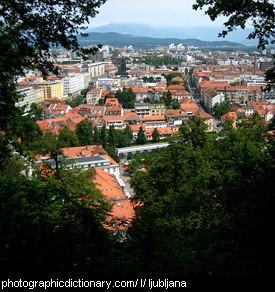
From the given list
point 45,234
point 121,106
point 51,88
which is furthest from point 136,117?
point 45,234

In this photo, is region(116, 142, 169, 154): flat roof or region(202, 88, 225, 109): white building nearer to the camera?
region(116, 142, 169, 154): flat roof

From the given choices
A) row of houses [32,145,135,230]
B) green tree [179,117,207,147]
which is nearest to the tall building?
row of houses [32,145,135,230]

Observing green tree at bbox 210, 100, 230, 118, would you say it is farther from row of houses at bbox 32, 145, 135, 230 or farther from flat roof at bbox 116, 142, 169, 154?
row of houses at bbox 32, 145, 135, 230

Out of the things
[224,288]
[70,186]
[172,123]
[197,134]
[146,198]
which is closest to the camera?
[224,288]

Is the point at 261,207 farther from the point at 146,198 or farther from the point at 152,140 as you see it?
the point at 152,140

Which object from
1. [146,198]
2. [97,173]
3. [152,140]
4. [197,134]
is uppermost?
[197,134]

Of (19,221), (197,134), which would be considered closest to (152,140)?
(197,134)

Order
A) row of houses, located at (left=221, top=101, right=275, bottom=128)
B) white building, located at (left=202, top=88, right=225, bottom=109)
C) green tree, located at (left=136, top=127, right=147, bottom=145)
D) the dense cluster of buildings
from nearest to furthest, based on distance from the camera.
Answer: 1. the dense cluster of buildings
2. green tree, located at (left=136, top=127, right=147, bottom=145)
3. row of houses, located at (left=221, top=101, right=275, bottom=128)
4. white building, located at (left=202, top=88, right=225, bottom=109)

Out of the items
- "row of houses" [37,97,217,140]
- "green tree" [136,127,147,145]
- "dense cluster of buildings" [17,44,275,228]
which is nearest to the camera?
"dense cluster of buildings" [17,44,275,228]
